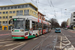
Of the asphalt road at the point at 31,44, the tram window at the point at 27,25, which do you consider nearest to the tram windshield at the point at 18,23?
the tram window at the point at 27,25

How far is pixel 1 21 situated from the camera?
59344 millimetres

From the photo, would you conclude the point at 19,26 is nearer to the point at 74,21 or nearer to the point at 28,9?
the point at 28,9

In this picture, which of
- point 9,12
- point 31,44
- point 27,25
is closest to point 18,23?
point 27,25

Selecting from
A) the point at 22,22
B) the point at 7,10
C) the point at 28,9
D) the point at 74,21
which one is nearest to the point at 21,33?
the point at 22,22

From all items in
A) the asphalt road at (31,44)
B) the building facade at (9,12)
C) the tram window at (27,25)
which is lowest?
the asphalt road at (31,44)

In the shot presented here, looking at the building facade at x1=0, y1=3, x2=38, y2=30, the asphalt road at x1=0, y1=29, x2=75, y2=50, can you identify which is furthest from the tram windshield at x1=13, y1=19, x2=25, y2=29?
the building facade at x1=0, y1=3, x2=38, y2=30

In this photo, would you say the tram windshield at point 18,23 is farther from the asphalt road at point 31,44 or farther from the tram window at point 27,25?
the asphalt road at point 31,44

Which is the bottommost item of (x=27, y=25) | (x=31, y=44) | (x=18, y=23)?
(x=31, y=44)

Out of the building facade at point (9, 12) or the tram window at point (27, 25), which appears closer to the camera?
the tram window at point (27, 25)

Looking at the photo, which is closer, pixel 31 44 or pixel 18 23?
pixel 31 44

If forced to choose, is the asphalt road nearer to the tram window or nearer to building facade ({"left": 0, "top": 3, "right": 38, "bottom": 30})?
the tram window

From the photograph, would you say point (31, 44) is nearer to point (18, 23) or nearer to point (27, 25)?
point (27, 25)

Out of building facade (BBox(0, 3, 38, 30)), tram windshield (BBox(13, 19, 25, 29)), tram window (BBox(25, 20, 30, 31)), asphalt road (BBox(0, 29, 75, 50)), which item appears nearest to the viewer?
asphalt road (BBox(0, 29, 75, 50))

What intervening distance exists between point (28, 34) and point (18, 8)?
46.6 m
